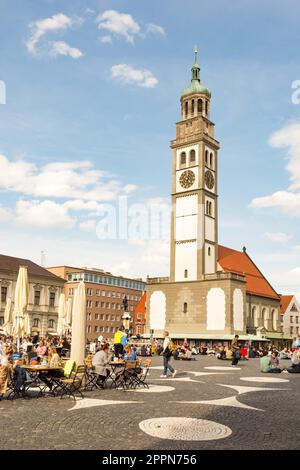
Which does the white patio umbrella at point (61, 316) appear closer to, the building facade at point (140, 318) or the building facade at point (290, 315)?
the building facade at point (140, 318)

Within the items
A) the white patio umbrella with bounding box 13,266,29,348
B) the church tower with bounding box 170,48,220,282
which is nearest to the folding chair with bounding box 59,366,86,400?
the white patio umbrella with bounding box 13,266,29,348

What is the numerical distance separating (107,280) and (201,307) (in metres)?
47.4

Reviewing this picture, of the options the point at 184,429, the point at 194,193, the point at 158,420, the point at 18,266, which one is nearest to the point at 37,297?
the point at 18,266

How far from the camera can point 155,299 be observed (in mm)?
61656

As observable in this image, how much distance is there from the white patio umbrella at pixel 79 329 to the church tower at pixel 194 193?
42.3 meters

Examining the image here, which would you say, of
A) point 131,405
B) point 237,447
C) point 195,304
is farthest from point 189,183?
point 237,447

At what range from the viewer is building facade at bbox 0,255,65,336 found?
6756 cm

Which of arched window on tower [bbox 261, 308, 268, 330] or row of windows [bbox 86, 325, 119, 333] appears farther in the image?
row of windows [bbox 86, 325, 119, 333]

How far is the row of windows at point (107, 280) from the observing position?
97.1m

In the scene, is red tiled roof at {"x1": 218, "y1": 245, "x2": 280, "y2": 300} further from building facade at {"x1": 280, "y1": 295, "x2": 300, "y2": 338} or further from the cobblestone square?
the cobblestone square

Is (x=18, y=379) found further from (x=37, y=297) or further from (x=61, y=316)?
(x=37, y=297)

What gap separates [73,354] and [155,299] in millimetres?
46944

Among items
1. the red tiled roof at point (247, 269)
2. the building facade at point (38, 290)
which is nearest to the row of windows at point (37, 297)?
the building facade at point (38, 290)

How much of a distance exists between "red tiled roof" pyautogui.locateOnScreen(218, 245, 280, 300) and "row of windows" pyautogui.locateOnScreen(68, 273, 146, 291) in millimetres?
33215
